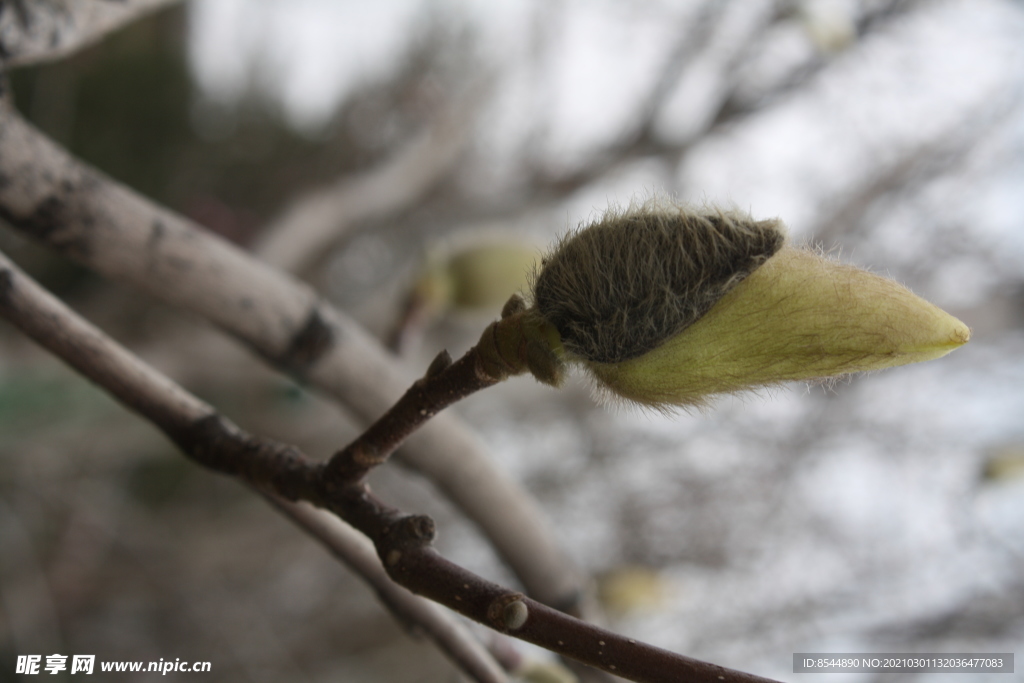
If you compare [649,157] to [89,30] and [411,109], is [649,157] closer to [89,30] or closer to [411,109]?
[411,109]

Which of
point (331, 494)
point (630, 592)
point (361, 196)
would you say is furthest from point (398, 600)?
point (361, 196)

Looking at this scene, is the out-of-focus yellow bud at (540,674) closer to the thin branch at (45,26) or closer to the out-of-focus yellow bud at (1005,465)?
the thin branch at (45,26)

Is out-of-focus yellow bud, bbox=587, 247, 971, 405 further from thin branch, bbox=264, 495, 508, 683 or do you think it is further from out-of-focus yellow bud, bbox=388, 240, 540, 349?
out-of-focus yellow bud, bbox=388, 240, 540, 349

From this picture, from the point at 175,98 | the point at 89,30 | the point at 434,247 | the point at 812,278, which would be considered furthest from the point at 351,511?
the point at 175,98

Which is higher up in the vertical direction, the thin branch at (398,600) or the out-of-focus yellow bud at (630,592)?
the out-of-focus yellow bud at (630,592)

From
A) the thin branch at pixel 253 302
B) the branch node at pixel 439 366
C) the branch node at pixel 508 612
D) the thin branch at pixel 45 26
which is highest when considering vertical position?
the thin branch at pixel 45 26

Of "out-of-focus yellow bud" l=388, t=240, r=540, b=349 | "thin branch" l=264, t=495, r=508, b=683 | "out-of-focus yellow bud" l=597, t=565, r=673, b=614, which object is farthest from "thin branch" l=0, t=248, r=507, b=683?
"out-of-focus yellow bud" l=597, t=565, r=673, b=614

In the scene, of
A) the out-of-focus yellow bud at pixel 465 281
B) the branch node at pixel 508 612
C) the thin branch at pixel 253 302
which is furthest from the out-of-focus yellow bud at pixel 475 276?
the branch node at pixel 508 612
